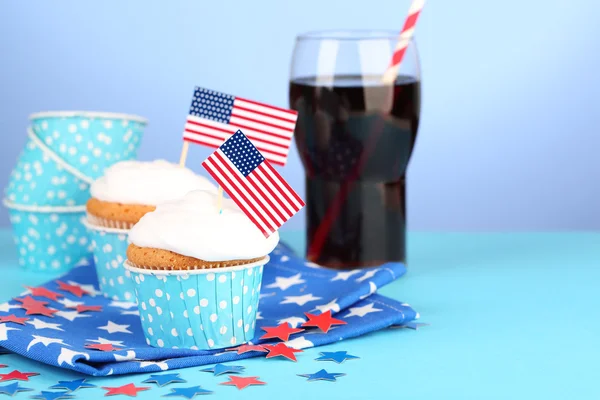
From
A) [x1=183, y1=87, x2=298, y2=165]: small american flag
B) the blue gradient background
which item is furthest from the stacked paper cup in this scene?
the blue gradient background

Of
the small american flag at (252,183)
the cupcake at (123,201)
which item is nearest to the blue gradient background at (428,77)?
the cupcake at (123,201)

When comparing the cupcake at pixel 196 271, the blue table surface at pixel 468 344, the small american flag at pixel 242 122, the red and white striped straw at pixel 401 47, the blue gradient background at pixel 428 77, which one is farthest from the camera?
the blue gradient background at pixel 428 77

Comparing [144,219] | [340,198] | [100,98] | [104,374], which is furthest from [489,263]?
[100,98]

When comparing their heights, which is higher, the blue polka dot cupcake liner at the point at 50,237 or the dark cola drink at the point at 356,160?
the dark cola drink at the point at 356,160

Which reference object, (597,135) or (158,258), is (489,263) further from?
(597,135)

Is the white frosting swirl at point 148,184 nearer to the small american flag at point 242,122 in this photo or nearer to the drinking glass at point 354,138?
the small american flag at point 242,122

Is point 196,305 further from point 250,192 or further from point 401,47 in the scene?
point 401,47

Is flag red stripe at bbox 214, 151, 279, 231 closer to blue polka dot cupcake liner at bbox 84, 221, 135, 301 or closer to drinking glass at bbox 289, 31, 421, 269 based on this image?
blue polka dot cupcake liner at bbox 84, 221, 135, 301
